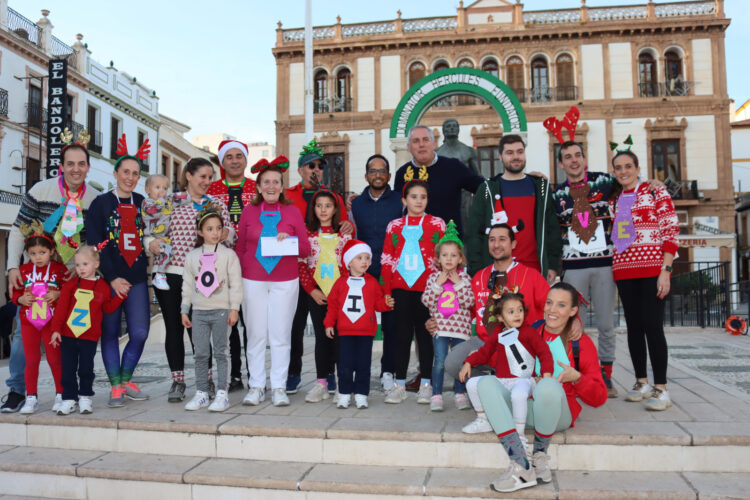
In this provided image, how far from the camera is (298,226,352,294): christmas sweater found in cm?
472

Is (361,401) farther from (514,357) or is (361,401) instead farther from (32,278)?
(32,278)

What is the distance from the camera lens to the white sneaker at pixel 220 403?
4.20m

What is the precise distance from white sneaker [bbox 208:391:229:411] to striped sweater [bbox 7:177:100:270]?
72.8 inches

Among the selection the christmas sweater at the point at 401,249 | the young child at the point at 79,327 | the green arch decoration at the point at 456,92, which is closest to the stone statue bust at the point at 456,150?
the green arch decoration at the point at 456,92

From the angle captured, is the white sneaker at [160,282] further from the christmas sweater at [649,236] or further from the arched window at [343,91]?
the arched window at [343,91]

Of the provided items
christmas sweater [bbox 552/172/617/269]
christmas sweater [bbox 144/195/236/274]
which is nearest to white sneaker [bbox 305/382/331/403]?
christmas sweater [bbox 144/195/236/274]

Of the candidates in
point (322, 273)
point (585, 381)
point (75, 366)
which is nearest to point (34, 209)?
point (75, 366)

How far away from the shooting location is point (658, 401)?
4.04m

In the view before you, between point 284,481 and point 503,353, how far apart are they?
1.56 m

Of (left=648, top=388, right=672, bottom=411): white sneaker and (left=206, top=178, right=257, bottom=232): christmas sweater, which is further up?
(left=206, top=178, right=257, bottom=232): christmas sweater

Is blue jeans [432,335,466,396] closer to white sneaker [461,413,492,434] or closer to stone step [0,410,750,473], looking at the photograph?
stone step [0,410,750,473]

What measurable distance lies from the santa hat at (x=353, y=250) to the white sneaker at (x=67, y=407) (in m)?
2.31

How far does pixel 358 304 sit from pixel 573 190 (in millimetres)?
2003

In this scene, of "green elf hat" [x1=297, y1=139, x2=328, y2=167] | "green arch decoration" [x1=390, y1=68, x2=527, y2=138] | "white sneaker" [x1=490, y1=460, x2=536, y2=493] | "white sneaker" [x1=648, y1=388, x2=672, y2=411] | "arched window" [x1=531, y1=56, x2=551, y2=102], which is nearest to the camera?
"white sneaker" [x1=490, y1=460, x2=536, y2=493]
